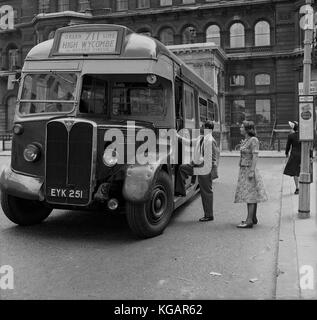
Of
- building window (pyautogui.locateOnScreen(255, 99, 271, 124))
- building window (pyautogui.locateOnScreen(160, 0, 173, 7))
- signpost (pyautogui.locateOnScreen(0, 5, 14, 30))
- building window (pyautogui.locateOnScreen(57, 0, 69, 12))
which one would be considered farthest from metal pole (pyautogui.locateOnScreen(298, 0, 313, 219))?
signpost (pyautogui.locateOnScreen(0, 5, 14, 30))

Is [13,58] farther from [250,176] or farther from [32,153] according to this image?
[250,176]

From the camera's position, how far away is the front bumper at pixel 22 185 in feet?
21.8

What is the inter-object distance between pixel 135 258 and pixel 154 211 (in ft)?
3.98

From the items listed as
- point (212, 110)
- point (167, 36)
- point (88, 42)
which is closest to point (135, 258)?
point (88, 42)

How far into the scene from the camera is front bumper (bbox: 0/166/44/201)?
21.8ft

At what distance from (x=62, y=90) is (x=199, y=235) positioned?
3118 millimetres

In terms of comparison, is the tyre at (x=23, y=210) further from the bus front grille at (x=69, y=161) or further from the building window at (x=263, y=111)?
the building window at (x=263, y=111)

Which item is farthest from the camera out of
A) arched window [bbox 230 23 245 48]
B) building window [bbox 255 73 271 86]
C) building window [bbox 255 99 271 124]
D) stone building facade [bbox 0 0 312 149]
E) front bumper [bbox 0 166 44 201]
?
arched window [bbox 230 23 245 48]

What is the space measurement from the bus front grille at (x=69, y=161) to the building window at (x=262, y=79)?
1392 inches

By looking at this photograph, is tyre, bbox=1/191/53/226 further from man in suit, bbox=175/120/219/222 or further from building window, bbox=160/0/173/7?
building window, bbox=160/0/173/7

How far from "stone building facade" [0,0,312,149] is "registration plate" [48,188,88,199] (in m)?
A: 32.3

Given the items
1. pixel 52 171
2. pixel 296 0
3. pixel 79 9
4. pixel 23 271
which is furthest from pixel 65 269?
pixel 79 9

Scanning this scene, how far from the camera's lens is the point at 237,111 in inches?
1580

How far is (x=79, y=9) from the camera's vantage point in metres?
44.0
